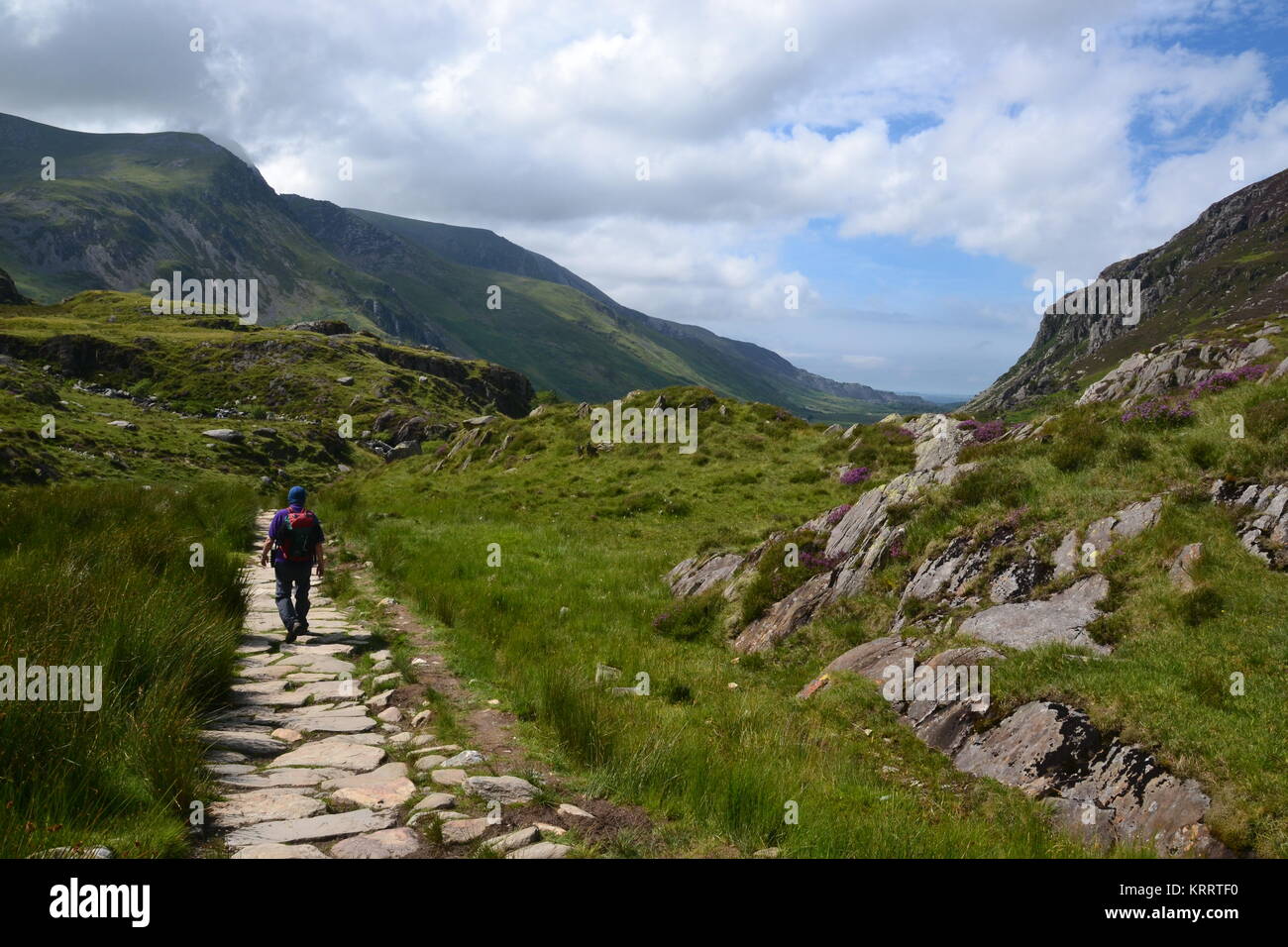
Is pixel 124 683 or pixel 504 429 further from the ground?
pixel 504 429

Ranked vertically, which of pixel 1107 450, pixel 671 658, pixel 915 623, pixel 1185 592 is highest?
pixel 1107 450

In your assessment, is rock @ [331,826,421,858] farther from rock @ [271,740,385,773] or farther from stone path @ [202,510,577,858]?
rock @ [271,740,385,773]

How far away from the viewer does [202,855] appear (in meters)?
4.32

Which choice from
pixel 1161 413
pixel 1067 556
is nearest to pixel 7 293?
pixel 1067 556

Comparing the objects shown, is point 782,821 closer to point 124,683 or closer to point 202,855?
point 202,855

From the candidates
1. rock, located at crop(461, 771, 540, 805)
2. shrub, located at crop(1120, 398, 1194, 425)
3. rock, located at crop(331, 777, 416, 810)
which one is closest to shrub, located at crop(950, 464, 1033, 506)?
shrub, located at crop(1120, 398, 1194, 425)

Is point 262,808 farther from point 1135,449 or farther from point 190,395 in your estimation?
point 190,395

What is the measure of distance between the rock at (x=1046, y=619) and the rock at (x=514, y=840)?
25.4 ft

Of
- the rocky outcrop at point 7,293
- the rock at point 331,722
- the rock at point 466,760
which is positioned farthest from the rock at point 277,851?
the rocky outcrop at point 7,293
